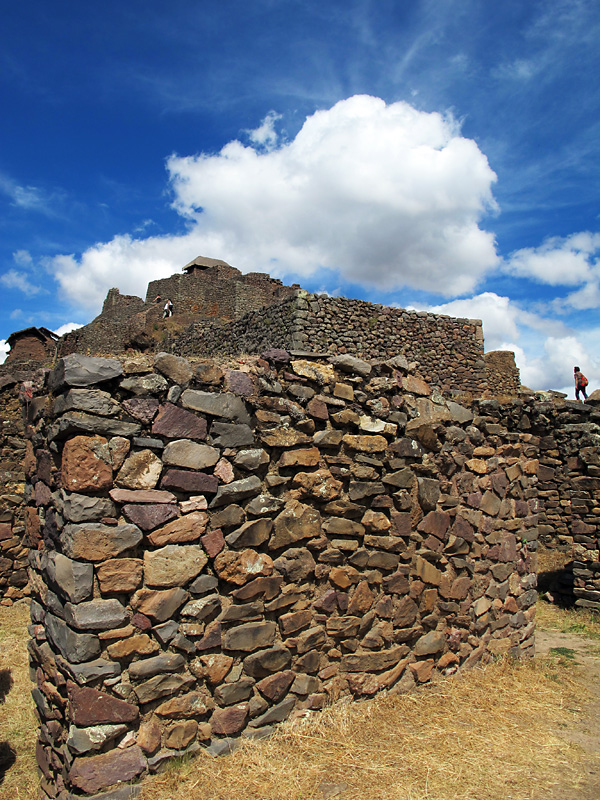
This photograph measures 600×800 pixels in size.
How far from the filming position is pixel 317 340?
42.7 feet

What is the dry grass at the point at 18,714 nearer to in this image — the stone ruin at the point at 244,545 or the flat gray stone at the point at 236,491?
the stone ruin at the point at 244,545

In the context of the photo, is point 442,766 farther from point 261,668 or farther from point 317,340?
point 317,340

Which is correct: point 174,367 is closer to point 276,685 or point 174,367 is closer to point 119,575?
point 119,575

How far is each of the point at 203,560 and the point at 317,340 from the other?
9780 mm

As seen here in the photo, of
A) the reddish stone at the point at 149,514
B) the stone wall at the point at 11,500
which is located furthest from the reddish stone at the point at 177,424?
the stone wall at the point at 11,500

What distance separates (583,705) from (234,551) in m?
4.01

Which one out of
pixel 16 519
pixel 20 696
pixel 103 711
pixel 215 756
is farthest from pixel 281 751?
pixel 16 519

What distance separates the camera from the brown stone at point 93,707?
10.2ft

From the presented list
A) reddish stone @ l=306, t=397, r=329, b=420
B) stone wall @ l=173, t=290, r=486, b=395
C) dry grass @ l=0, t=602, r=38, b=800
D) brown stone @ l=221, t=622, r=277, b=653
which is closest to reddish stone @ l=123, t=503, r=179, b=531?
brown stone @ l=221, t=622, r=277, b=653

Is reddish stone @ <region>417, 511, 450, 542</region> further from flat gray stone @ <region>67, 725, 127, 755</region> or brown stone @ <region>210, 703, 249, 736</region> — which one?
flat gray stone @ <region>67, 725, 127, 755</region>

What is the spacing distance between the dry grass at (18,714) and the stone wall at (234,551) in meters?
0.42

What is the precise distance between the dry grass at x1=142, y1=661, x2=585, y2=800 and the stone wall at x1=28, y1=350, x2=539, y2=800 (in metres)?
0.17

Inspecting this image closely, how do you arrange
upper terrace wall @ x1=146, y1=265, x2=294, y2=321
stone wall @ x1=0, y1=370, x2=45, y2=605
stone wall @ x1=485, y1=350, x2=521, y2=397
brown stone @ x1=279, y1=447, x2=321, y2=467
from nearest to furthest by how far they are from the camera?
1. brown stone @ x1=279, y1=447, x2=321, y2=467
2. stone wall @ x1=0, y1=370, x2=45, y2=605
3. stone wall @ x1=485, y1=350, x2=521, y2=397
4. upper terrace wall @ x1=146, y1=265, x2=294, y2=321

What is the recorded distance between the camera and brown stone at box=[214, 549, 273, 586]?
3734 millimetres
